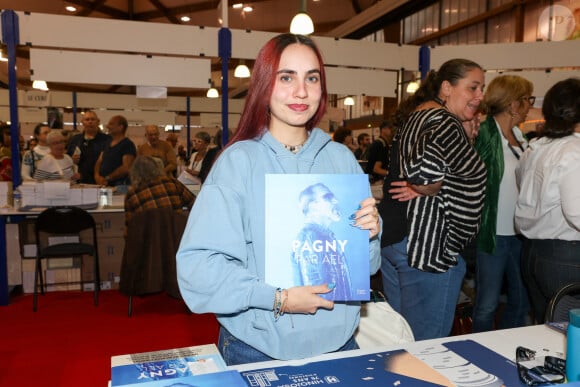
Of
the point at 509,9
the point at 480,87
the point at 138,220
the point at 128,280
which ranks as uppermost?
the point at 509,9

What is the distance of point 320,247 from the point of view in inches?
41.1

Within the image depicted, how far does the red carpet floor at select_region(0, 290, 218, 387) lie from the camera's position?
2863 millimetres

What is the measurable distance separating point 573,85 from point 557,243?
2.29ft

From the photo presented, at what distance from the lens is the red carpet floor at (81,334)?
2863mm

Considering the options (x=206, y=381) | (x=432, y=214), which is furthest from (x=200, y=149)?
(x=206, y=381)

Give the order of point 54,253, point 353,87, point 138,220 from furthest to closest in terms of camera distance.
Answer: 1. point 353,87
2. point 54,253
3. point 138,220

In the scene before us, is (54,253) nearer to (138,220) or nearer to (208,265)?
(138,220)

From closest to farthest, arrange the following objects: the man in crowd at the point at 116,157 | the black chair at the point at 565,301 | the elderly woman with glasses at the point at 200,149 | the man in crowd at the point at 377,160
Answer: the black chair at the point at 565,301 → the man in crowd at the point at 116,157 → the man in crowd at the point at 377,160 → the elderly woman with glasses at the point at 200,149

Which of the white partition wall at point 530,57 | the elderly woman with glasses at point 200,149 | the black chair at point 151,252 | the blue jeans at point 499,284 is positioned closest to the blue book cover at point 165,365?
the blue jeans at point 499,284

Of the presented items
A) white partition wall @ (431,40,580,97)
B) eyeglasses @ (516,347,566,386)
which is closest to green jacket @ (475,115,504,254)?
eyeglasses @ (516,347,566,386)

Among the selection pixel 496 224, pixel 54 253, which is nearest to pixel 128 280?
pixel 54 253

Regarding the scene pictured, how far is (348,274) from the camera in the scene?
1.06 meters

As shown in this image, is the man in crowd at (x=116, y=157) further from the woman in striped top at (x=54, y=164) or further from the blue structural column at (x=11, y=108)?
the blue structural column at (x=11, y=108)

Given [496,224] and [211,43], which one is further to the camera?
[211,43]
